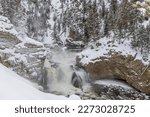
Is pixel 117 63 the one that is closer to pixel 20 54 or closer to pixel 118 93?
pixel 118 93

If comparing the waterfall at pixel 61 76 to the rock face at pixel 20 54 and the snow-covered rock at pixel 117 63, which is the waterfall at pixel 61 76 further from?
the rock face at pixel 20 54

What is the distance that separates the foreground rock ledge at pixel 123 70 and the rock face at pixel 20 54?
632cm

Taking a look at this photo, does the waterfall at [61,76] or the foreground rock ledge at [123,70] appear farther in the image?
the waterfall at [61,76]

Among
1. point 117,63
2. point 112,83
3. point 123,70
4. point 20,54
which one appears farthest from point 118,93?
point 20,54

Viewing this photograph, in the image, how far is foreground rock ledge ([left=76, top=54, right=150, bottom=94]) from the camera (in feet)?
91.7

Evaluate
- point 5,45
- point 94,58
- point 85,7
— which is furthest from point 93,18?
point 5,45

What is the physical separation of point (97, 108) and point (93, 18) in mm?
36901

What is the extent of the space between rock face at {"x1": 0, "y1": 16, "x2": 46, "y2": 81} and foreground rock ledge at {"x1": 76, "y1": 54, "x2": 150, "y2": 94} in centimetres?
632

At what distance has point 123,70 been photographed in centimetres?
2958

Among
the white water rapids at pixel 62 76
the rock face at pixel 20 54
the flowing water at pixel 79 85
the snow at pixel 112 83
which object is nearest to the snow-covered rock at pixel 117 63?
the snow at pixel 112 83

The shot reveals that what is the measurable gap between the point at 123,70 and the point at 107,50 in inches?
128

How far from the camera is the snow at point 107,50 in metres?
30.5

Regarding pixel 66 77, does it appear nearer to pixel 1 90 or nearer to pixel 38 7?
pixel 1 90

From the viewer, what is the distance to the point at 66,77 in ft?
101
